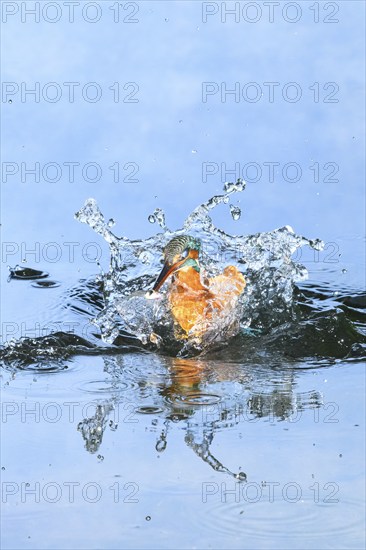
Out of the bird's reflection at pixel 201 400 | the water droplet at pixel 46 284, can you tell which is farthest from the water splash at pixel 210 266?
the bird's reflection at pixel 201 400

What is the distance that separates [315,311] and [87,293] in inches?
54.7

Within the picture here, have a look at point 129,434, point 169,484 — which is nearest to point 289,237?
point 129,434

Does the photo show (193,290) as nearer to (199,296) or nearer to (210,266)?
(199,296)

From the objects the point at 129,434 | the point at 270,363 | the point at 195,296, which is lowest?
the point at 129,434

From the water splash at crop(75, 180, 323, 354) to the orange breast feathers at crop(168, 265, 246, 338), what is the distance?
0.22 ft

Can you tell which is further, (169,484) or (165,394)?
(165,394)

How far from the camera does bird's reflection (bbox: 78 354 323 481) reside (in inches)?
185

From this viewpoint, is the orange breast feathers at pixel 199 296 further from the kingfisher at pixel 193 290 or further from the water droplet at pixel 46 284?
the water droplet at pixel 46 284

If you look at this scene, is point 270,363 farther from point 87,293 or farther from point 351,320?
point 87,293

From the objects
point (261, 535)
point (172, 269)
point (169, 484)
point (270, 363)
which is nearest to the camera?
point (261, 535)

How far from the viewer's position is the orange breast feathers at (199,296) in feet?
20.9

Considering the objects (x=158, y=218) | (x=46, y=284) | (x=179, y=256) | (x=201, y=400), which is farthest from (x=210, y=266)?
(x=201, y=400)

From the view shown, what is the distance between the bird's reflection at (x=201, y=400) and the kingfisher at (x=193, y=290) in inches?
16.6

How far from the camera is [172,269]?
6.41 metres
